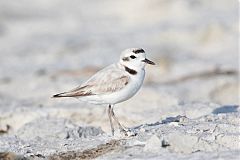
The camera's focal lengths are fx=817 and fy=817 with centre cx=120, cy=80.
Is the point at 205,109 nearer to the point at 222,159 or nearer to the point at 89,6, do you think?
the point at 222,159

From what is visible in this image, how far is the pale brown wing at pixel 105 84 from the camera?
718 centimetres

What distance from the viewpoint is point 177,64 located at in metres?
14.1

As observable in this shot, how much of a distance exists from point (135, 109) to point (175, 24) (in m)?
8.75

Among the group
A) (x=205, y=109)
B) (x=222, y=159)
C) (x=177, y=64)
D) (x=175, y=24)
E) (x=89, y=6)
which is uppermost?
(x=89, y=6)

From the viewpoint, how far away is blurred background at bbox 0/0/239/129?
9898mm

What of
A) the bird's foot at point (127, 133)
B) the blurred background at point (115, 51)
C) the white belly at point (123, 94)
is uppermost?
the blurred background at point (115, 51)

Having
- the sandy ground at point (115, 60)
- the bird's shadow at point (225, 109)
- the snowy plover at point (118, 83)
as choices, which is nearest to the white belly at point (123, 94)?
the snowy plover at point (118, 83)

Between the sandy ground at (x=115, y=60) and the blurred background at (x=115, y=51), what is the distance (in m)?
0.02

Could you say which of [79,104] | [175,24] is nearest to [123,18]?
[175,24]

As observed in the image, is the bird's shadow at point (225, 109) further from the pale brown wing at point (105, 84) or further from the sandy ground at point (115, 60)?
the pale brown wing at point (105, 84)

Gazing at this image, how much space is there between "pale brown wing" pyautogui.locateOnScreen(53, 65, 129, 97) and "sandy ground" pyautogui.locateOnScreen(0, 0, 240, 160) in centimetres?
40

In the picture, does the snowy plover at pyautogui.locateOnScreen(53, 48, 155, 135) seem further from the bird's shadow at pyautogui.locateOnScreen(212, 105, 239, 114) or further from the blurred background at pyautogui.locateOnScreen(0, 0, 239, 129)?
the bird's shadow at pyautogui.locateOnScreen(212, 105, 239, 114)

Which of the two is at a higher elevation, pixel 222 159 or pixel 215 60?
pixel 215 60

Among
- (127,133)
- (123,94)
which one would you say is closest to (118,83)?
(123,94)
